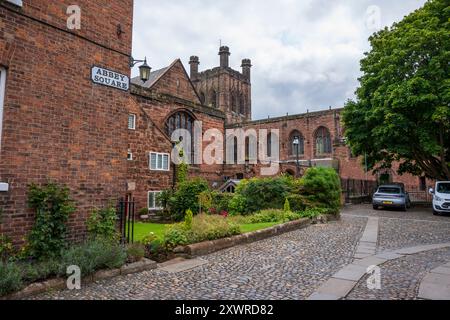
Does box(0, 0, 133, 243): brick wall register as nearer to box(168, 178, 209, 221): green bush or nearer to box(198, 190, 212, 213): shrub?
box(198, 190, 212, 213): shrub

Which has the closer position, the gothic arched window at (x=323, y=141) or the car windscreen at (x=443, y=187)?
the car windscreen at (x=443, y=187)

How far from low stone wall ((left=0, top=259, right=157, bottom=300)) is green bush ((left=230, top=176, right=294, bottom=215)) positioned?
8820mm

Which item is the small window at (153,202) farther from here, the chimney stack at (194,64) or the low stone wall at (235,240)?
the chimney stack at (194,64)

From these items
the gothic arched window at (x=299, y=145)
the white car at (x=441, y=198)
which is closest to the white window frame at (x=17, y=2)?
the white car at (x=441, y=198)

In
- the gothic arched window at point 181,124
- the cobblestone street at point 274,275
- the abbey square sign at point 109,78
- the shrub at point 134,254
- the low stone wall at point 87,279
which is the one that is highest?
the gothic arched window at point 181,124

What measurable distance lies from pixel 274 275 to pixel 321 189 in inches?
359

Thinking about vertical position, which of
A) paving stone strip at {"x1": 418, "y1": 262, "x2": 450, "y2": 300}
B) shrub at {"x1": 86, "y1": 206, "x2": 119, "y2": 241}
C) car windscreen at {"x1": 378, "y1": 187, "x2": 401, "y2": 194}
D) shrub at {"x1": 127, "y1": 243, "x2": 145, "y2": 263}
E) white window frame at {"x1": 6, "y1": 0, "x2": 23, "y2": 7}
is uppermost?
white window frame at {"x1": 6, "y1": 0, "x2": 23, "y2": 7}

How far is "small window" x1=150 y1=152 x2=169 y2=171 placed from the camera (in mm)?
17472

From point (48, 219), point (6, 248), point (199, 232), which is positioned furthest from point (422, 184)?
point (6, 248)

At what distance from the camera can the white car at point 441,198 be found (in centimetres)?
1667

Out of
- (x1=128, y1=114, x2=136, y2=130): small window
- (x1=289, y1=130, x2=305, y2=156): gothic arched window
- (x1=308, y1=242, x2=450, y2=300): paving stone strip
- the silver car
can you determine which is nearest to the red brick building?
(x1=308, y1=242, x2=450, y2=300): paving stone strip

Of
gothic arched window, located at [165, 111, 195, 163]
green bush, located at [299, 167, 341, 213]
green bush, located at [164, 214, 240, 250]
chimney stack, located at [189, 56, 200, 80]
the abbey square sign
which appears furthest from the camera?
chimney stack, located at [189, 56, 200, 80]

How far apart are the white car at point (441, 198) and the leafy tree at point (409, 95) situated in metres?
1.90

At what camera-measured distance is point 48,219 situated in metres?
5.72
